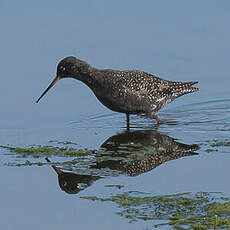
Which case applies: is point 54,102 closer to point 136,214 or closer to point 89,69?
point 89,69

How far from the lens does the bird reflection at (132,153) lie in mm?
10242

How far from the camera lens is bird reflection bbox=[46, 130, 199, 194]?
10.2m

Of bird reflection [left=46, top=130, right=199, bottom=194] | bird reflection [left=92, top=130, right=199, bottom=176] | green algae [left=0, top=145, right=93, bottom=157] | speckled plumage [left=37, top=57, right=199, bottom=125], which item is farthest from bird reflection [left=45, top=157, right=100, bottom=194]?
speckled plumage [left=37, top=57, right=199, bottom=125]

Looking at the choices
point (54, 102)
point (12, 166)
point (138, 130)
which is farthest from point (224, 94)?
point (12, 166)

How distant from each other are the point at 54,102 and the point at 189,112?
2807 millimetres

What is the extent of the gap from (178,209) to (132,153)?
2741mm

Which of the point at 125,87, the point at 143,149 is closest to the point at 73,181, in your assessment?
the point at 143,149

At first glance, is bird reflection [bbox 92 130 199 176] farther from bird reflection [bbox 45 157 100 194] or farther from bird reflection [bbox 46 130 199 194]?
bird reflection [bbox 45 157 100 194]

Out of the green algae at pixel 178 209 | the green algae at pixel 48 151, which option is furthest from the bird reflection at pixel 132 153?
the green algae at pixel 178 209

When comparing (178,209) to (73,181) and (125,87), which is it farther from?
(125,87)

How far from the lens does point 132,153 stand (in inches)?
450

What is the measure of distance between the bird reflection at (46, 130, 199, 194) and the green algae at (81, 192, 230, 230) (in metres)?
0.90

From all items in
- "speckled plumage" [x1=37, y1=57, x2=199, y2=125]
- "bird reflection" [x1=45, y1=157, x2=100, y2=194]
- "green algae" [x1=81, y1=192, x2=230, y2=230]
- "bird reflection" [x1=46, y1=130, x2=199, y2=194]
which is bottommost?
"green algae" [x1=81, y1=192, x2=230, y2=230]

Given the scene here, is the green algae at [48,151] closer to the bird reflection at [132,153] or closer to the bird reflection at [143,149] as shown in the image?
the bird reflection at [132,153]
